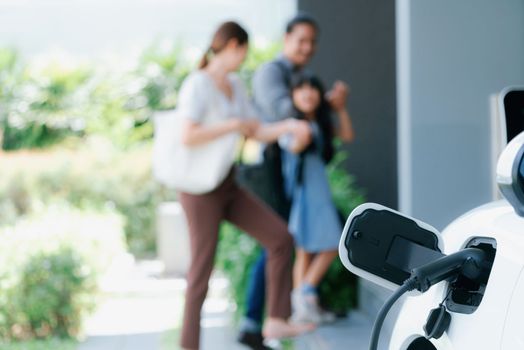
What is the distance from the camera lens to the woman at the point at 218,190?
4.80 meters

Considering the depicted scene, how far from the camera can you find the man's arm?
18.9 ft

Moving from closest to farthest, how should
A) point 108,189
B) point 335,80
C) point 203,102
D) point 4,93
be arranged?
point 203,102 < point 335,80 < point 108,189 < point 4,93

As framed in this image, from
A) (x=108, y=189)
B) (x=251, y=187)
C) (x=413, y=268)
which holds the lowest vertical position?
(x=108, y=189)

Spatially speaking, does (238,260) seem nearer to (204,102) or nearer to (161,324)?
(161,324)

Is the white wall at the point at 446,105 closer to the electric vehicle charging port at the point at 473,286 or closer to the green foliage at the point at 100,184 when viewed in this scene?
the electric vehicle charging port at the point at 473,286

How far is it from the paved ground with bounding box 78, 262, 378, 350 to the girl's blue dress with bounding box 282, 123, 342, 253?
0.54 m

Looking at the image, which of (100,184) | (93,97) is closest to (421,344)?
(100,184)

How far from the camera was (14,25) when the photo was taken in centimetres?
1822

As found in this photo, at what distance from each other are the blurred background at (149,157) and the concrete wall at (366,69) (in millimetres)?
11

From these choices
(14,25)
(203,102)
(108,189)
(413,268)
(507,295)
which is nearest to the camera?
(507,295)

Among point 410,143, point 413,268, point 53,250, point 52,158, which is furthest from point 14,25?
point 413,268

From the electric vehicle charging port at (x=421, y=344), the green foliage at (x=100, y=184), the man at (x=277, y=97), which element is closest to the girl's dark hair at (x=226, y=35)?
the man at (x=277, y=97)

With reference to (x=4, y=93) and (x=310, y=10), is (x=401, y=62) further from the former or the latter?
(x=4, y=93)

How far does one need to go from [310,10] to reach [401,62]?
2.85m
